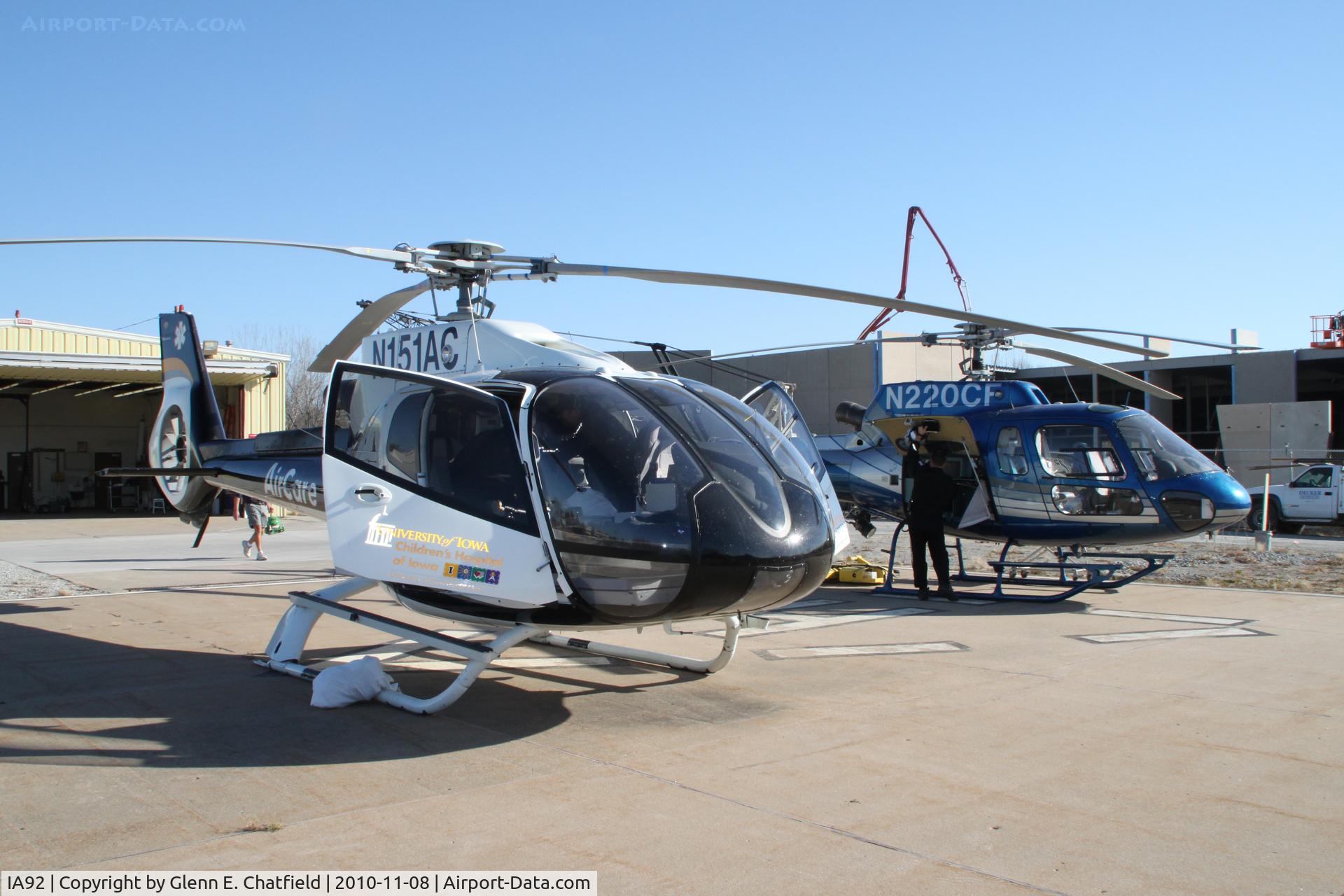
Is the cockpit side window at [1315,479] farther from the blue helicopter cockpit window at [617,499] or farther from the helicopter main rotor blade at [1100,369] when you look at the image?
the blue helicopter cockpit window at [617,499]

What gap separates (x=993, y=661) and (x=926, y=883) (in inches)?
184

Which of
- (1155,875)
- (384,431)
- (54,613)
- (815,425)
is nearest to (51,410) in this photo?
(815,425)

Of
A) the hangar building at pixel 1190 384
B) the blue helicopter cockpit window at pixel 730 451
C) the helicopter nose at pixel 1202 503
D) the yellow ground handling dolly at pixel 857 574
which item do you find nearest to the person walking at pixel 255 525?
the yellow ground handling dolly at pixel 857 574

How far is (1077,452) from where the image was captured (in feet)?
38.7

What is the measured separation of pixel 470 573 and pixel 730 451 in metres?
1.67

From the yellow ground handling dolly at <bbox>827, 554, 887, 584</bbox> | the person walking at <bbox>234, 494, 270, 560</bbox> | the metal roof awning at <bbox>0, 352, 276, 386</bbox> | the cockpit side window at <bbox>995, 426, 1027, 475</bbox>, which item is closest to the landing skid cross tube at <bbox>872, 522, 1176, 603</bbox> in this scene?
the yellow ground handling dolly at <bbox>827, 554, 887, 584</bbox>

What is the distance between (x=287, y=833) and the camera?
4.25 metres

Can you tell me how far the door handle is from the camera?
254 inches

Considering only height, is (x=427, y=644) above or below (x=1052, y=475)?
below

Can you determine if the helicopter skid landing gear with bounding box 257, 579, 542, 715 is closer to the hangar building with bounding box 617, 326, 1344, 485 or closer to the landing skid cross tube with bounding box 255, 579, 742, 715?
the landing skid cross tube with bounding box 255, 579, 742, 715

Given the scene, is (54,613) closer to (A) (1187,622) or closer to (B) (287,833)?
(B) (287,833)

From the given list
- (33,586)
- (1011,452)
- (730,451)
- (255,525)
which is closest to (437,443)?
(730,451)

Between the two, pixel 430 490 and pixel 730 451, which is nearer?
pixel 730 451

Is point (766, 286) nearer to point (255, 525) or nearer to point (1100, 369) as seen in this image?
point (1100, 369)
